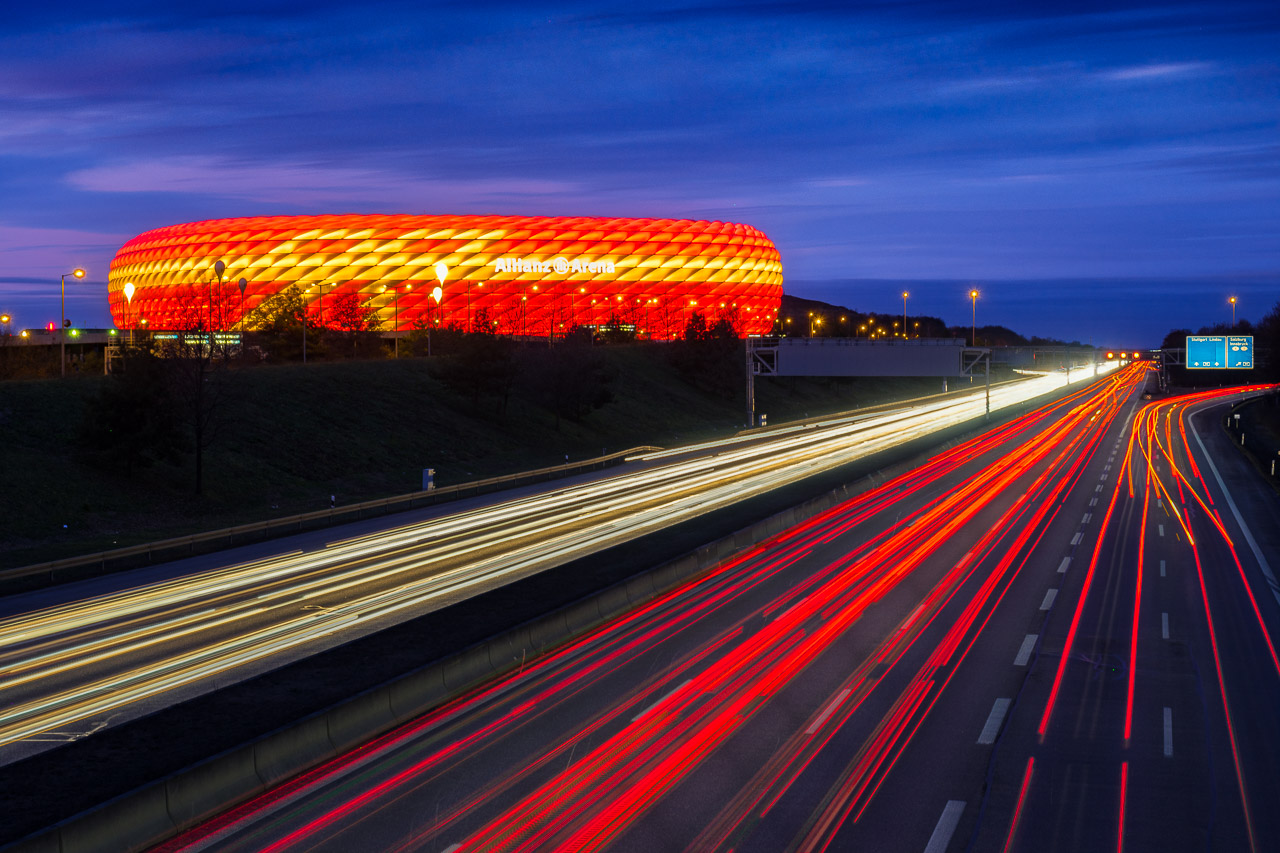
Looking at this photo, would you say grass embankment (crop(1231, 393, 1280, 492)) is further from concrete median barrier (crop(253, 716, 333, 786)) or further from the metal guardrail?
concrete median barrier (crop(253, 716, 333, 786))

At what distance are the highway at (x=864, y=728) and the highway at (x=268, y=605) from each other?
146 inches

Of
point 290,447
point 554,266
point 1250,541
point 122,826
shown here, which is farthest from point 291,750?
point 554,266

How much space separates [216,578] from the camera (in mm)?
23578

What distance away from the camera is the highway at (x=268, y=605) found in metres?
14.4

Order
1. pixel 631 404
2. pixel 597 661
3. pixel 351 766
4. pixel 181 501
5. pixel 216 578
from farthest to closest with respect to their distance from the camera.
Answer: pixel 631 404, pixel 181 501, pixel 216 578, pixel 597 661, pixel 351 766

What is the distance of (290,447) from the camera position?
45.6 meters

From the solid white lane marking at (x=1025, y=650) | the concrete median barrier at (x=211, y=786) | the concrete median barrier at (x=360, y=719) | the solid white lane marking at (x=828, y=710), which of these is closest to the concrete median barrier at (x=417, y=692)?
the concrete median barrier at (x=360, y=719)

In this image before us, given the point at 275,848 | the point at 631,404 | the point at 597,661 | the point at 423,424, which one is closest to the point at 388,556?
the point at 597,661

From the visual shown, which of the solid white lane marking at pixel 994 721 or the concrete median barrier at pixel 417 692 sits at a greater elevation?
the concrete median barrier at pixel 417 692

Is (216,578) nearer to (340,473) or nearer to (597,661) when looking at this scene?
(597,661)

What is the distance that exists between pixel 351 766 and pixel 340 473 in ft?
114

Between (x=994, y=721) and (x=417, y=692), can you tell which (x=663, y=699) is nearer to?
(x=417, y=692)

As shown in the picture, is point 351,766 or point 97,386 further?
point 97,386

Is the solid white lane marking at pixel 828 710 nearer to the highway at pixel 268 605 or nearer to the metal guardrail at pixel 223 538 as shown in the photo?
the highway at pixel 268 605
